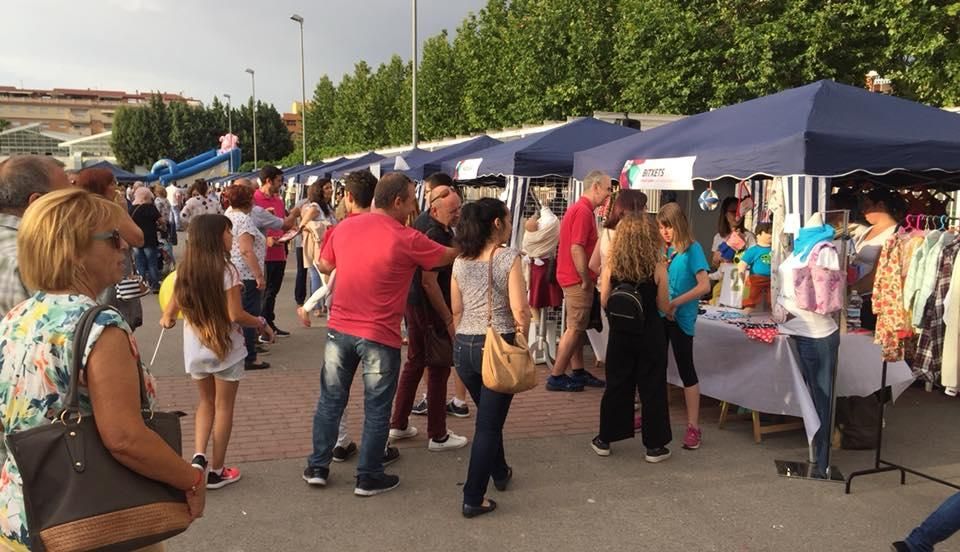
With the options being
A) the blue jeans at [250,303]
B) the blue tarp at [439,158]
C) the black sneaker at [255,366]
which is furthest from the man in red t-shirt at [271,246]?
the blue tarp at [439,158]

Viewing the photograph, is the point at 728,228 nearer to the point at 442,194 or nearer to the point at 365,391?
the point at 442,194

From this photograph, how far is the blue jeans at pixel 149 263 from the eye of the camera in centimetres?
1252

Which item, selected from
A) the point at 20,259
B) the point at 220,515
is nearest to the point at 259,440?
the point at 220,515

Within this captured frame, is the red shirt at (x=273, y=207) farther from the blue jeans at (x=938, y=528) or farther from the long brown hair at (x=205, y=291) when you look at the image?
the blue jeans at (x=938, y=528)

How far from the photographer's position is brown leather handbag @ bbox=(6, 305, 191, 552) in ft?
5.70

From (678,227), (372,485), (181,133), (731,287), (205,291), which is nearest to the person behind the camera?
(205,291)

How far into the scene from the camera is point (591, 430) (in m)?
5.63

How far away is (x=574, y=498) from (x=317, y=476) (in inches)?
61.7

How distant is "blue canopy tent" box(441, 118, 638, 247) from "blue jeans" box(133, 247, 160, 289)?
261 inches

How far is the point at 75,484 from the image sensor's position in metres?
1.75

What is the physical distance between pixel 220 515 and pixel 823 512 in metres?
3.49

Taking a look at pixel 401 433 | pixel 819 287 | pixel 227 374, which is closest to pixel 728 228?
pixel 819 287

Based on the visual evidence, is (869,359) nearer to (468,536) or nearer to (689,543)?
(689,543)

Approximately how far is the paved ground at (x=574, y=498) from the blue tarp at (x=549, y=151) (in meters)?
3.12
